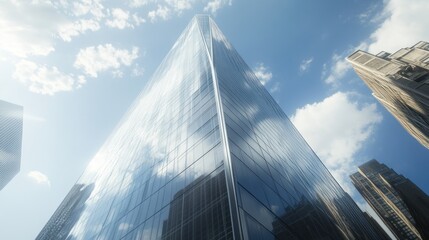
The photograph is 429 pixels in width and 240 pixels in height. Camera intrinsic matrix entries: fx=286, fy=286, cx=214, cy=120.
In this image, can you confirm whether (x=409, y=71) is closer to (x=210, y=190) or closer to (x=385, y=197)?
(x=210, y=190)

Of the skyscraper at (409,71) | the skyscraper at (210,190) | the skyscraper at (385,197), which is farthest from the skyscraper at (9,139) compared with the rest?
the skyscraper at (385,197)

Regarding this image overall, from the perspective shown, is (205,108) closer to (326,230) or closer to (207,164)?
(207,164)

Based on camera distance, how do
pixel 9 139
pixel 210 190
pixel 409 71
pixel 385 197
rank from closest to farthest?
pixel 210 190
pixel 409 71
pixel 385 197
pixel 9 139

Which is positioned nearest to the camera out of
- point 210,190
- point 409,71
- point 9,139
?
point 210,190

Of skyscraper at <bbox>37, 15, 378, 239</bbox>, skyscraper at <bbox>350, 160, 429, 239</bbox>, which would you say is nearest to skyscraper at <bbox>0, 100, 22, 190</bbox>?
skyscraper at <bbox>37, 15, 378, 239</bbox>

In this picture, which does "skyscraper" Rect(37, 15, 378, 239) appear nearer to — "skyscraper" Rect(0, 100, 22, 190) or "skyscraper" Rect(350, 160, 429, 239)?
"skyscraper" Rect(350, 160, 429, 239)

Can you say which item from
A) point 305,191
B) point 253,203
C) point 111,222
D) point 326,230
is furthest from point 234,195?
point 111,222

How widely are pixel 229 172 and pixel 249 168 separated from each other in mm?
2244

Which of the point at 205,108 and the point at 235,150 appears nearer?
the point at 235,150

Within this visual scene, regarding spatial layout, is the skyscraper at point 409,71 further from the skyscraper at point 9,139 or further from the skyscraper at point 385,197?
the skyscraper at point 9,139

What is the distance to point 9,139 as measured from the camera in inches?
7239

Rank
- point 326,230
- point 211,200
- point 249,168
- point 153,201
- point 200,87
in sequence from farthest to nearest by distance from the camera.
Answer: point 200,87 → point 153,201 → point 326,230 → point 249,168 → point 211,200

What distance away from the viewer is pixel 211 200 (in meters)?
14.9

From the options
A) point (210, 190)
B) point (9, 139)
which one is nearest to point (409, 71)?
point (210, 190)
